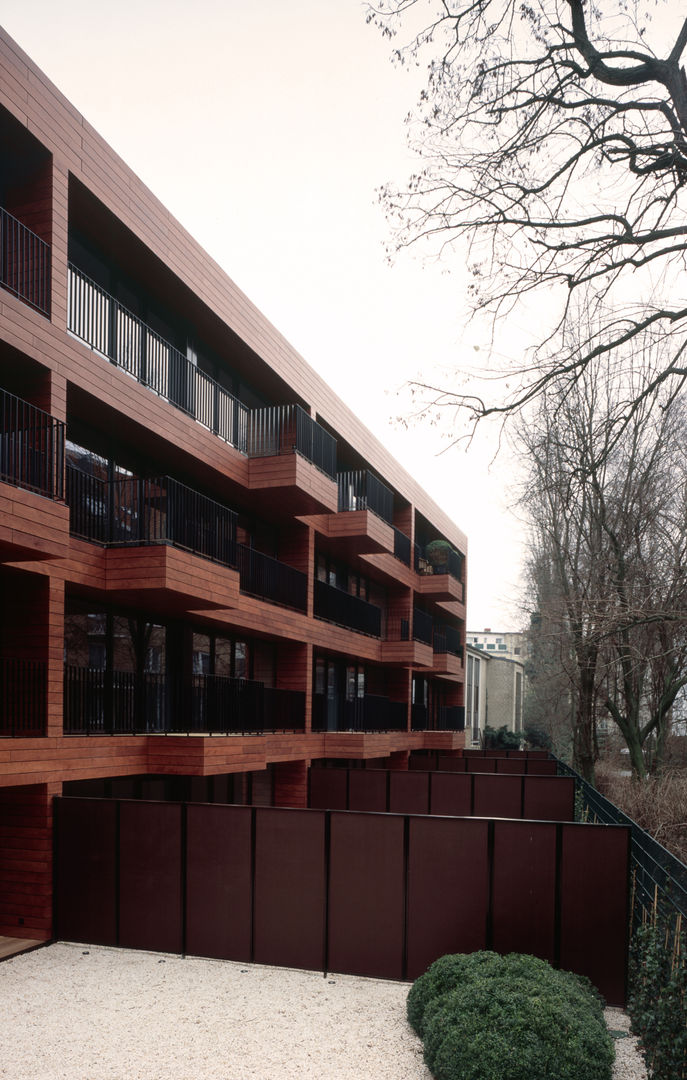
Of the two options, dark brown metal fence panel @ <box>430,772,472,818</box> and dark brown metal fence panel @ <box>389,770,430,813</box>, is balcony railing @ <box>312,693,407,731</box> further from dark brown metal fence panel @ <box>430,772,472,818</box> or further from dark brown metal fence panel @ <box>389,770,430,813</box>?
dark brown metal fence panel @ <box>430,772,472,818</box>

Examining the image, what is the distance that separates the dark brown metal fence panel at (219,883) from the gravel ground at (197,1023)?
9.3 inches

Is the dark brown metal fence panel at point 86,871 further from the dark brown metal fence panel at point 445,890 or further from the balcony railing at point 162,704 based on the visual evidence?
the dark brown metal fence panel at point 445,890

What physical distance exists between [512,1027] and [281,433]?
15086 mm

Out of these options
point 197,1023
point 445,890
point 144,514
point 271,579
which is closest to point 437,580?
point 271,579

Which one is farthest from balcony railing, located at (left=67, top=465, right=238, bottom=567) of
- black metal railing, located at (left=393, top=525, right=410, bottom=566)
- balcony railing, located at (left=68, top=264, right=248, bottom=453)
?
black metal railing, located at (left=393, top=525, right=410, bottom=566)

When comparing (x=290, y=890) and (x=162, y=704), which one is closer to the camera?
(x=290, y=890)

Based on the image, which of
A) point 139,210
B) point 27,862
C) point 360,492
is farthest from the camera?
point 360,492

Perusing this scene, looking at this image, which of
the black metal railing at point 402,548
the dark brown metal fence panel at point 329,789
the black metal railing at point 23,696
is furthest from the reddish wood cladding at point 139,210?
the dark brown metal fence panel at point 329,789

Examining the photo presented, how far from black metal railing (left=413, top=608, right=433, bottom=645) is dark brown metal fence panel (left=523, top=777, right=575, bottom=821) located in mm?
12421

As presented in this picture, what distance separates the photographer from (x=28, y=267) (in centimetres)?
1300

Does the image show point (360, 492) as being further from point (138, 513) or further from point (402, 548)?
point (138, 513)

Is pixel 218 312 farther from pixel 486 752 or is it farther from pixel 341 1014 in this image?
pixel 486 752

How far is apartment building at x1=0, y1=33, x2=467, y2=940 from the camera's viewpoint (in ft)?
41.2

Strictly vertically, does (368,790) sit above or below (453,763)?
above
